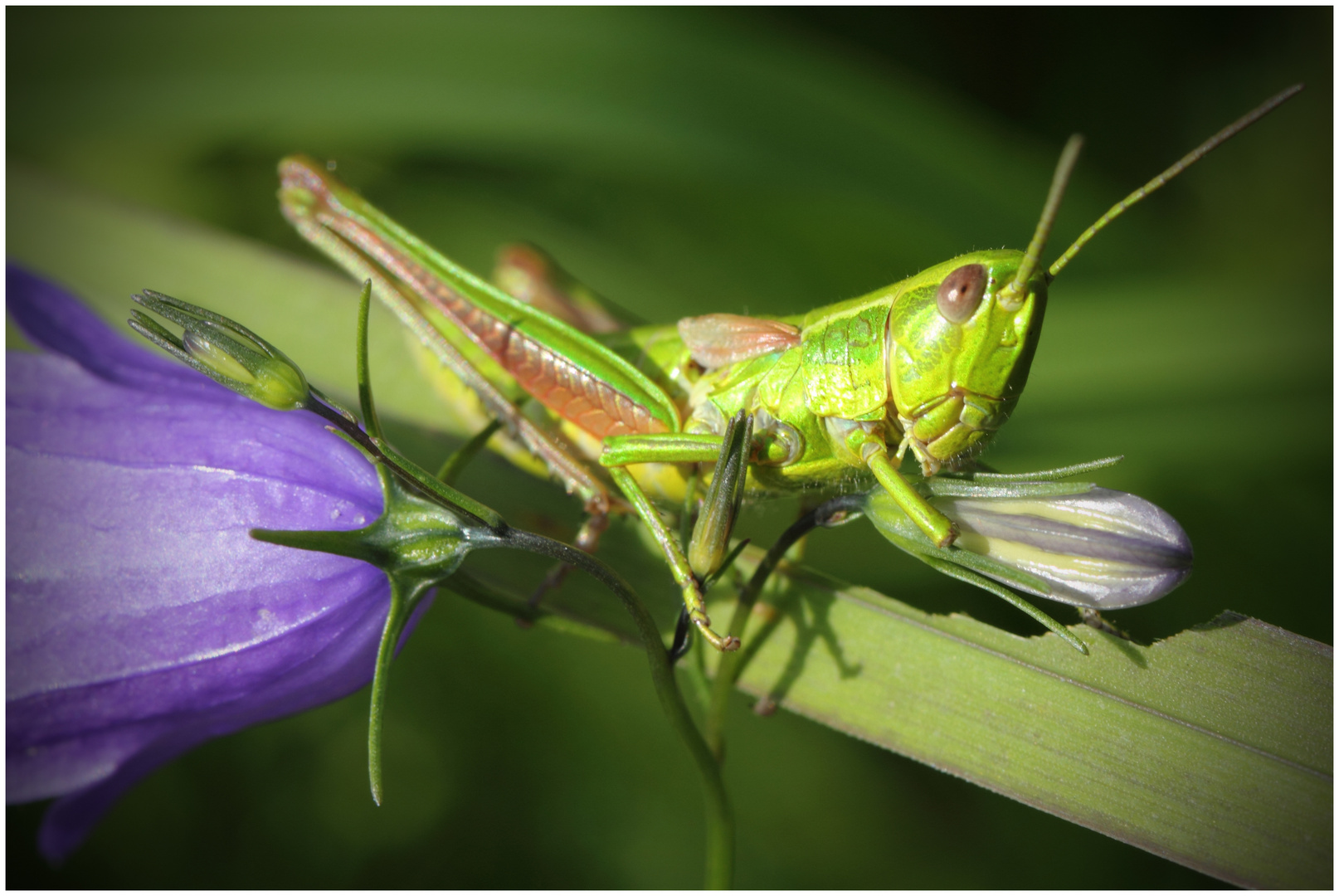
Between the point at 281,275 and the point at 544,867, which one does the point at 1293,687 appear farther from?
the point at 281,275

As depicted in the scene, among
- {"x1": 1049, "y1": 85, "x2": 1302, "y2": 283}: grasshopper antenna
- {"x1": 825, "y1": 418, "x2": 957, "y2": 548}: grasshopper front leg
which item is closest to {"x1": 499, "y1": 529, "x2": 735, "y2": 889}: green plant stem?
{"x1": 825, "y1": 418, "x2": 957, "y2": 548}: grasshopper front leg

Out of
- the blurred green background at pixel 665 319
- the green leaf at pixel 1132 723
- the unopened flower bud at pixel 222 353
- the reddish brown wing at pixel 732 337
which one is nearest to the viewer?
the unopened flower bud at pixel 222 353

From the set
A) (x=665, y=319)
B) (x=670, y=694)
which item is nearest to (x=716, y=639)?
(x=670, y=694)

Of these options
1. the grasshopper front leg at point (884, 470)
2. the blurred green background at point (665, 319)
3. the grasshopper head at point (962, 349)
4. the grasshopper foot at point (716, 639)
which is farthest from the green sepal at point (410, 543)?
the blurred green background at point (665, 319)

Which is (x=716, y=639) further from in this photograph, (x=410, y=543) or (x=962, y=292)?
(x=962, y=292)

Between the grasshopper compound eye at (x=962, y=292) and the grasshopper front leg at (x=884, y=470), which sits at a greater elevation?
the grasshopper compound eye at (x=962, y=292)

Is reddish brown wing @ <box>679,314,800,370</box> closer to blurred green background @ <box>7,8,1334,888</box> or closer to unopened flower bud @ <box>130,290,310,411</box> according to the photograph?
blurred green background @ <box>7,8,1334,888</box>

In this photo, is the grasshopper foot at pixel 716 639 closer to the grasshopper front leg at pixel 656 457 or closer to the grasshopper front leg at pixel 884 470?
the grasshopper front leg at pixel 656 457
